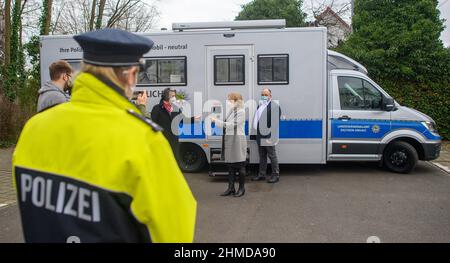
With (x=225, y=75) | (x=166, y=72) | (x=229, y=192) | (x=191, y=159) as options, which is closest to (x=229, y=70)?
(x=225, y=75)

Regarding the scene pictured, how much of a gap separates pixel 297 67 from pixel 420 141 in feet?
9.99

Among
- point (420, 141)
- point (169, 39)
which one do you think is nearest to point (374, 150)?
point (420, 141)

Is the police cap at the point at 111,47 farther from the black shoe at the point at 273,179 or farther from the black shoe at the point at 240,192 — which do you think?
the black shoe at the point at 273,179

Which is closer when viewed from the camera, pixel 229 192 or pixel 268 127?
pixel 229 192

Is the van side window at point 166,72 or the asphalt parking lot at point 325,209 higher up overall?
the van side window at point 166,72

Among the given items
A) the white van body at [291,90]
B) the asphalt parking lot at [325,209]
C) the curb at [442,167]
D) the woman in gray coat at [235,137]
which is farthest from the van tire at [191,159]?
the curb at [442,167]

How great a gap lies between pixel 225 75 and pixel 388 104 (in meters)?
3.46

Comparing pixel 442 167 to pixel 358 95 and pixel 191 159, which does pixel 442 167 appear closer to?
pixel 358 95

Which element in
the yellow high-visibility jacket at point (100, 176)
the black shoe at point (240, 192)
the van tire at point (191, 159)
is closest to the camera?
the yellow high-visibility jacket at point (100, 176)

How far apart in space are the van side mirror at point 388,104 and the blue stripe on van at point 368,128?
0.27 meters

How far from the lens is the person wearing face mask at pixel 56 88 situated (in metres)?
4.73

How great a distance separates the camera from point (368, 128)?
938 cm

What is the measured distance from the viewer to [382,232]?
226 inches

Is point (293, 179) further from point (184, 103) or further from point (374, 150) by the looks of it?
point (184, 103)
